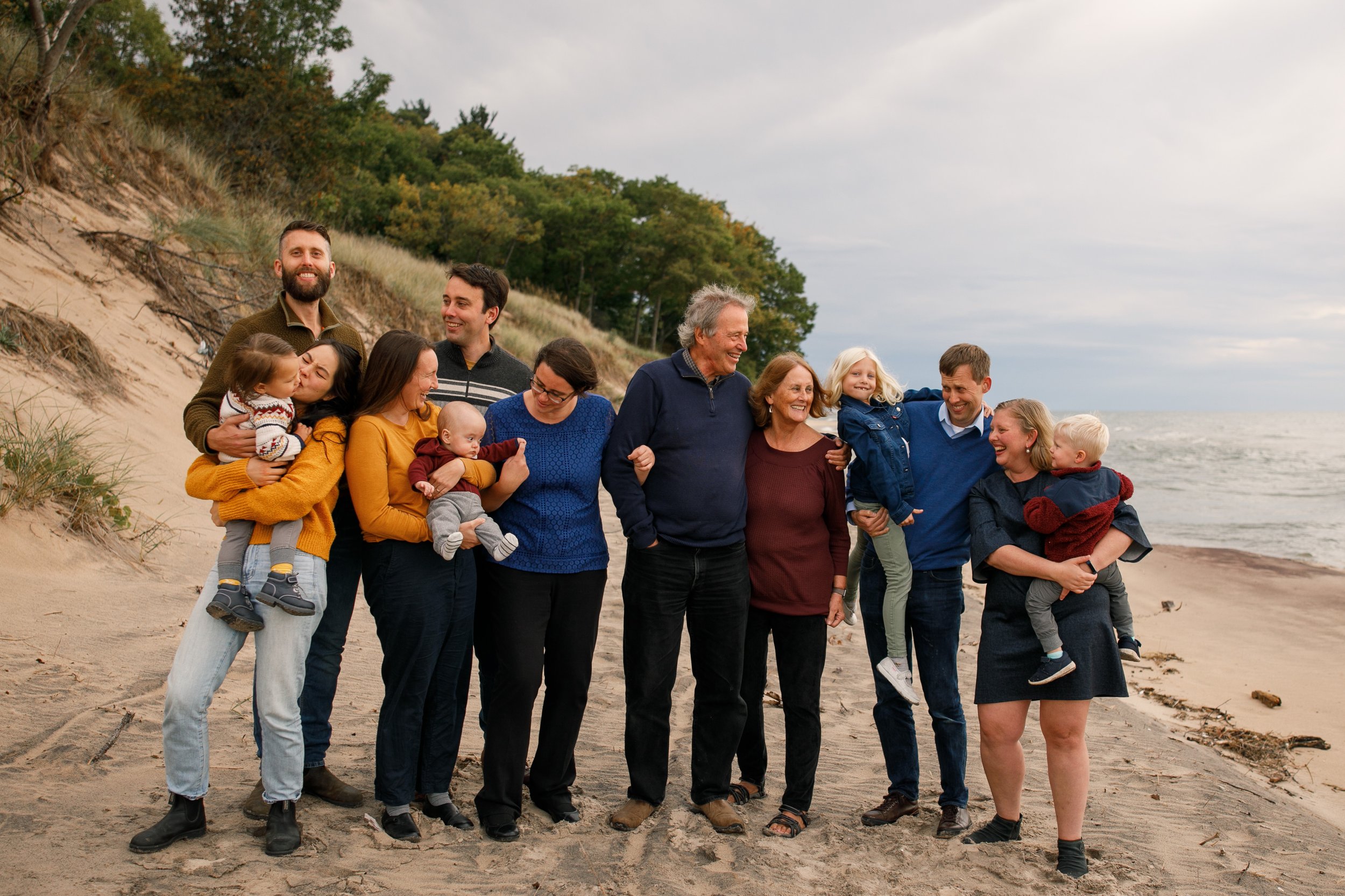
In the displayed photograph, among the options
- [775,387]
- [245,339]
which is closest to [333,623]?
[245,339]

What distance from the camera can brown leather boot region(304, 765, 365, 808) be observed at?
3.54 m

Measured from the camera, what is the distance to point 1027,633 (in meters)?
3.55

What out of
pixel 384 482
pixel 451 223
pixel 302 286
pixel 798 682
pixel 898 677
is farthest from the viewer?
pixel 451 223

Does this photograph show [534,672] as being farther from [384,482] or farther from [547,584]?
[384,482]

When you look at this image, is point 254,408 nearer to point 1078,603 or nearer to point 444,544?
point 444,544

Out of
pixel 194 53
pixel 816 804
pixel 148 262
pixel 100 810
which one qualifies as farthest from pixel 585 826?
pixel 194 53

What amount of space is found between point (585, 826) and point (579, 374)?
76.7 inches

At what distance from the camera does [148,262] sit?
1024cm

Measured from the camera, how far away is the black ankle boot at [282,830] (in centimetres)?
306

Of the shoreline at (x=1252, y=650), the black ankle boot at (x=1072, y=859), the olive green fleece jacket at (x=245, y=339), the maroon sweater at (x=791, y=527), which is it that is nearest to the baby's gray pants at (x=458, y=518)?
the olive green fleece jacket at (x=245, y=339)

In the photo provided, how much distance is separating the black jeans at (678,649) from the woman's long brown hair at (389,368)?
124 cm

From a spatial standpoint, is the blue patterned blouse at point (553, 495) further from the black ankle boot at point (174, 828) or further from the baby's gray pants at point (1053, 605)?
the baby's gray pants at point (1053, 605)

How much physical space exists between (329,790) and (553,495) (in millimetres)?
1546

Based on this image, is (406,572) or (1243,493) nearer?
(406,572)
